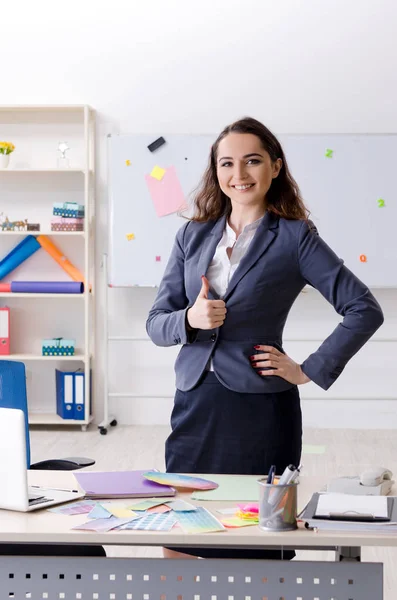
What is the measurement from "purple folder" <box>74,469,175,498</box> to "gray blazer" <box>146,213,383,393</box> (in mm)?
252

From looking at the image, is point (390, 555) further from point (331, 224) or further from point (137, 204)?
point (137, 204)

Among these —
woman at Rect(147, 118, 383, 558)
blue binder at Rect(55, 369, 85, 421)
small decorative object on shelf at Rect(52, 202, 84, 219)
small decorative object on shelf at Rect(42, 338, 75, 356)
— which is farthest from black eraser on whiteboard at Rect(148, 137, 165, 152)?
woman at Rect(147, 118, 383, 558)

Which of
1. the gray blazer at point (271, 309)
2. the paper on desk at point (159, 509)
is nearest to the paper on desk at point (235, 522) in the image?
the paper on desk at point (159, 509)

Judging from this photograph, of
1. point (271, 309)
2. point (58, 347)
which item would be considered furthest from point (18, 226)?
point (271, 309)

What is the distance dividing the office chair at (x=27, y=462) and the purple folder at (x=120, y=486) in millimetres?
147

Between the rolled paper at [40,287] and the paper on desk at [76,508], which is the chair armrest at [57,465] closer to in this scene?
the paper on desk at [76,508]

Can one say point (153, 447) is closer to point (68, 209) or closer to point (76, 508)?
point (68, 209)

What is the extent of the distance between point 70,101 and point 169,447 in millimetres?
3795

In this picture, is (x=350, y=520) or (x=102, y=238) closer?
(x=350, y=520)

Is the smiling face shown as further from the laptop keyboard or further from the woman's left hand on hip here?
the laptop keyboard

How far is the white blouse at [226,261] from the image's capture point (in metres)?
1.99

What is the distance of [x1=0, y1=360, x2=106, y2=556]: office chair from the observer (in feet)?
6.17

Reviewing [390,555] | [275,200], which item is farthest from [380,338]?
[275,200]

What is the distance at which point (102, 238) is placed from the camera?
5.47 meters
